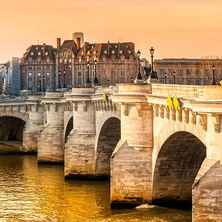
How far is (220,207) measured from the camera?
31469mm

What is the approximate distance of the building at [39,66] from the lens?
155425 millimetres

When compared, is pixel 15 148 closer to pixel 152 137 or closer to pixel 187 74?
pixel 187 74

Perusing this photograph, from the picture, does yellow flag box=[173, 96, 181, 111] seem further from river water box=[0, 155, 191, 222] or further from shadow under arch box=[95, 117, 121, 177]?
shadow under arch box=[95, 117, 121, 177]

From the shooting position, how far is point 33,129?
282ft

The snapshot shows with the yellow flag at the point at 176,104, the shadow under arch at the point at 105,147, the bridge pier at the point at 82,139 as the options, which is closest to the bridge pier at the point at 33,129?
the bridge pier at the point at 82,139

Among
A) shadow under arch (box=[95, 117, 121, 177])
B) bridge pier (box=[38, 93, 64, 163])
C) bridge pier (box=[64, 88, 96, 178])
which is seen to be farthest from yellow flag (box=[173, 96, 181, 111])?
bridge pier (box=[38, 93, 64, 163])

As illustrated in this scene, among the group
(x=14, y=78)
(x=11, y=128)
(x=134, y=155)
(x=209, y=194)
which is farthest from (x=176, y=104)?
(x=14, y=78)

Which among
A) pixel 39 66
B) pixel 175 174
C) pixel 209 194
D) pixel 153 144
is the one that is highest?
pixel 39 66

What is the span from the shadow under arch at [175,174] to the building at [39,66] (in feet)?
367

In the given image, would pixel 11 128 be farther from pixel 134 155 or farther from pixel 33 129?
pixel 134 155

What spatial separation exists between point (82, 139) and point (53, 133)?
14.1 meters

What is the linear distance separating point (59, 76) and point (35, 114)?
7112 centimetres

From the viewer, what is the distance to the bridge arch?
96562 mm

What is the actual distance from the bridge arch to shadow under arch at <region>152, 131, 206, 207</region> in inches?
2180
